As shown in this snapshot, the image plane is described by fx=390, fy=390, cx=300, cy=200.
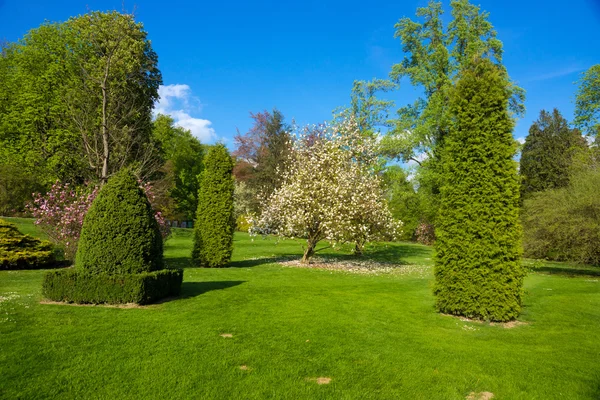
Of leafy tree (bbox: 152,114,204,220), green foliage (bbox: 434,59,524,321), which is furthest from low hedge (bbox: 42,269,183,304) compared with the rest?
leafy tree (bbox: 152,114,204,220)

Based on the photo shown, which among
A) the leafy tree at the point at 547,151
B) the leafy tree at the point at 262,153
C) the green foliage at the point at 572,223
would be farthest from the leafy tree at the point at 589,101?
the leafy tree at the point at 262,153

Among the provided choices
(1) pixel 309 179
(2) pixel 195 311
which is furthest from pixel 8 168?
(2) pixel 195 311

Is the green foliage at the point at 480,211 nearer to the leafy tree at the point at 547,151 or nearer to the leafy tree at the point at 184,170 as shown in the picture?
the leafy tree at the point at 547,151

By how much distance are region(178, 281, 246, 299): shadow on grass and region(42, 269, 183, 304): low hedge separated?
4.96ft

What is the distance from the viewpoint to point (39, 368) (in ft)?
16.7

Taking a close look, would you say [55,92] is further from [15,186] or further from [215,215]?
[215,215]

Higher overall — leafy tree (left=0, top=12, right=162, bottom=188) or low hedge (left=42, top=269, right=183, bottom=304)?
leafy tree (left=0, top=12, right=162, bottom=188)

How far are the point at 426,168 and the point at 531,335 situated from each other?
2196cm

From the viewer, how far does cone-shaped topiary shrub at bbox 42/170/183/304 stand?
28.1ft

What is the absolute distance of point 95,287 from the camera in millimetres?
8547

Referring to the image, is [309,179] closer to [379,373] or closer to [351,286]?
[351,286]

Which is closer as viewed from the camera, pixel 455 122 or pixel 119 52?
pixel 455 122

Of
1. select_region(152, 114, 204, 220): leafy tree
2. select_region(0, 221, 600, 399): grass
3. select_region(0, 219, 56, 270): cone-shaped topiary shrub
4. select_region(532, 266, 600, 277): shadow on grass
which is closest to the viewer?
select_region(0, 221, 600, 399): grass

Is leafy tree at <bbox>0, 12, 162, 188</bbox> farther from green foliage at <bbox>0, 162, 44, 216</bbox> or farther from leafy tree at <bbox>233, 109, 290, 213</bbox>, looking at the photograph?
leafy tree at <bbox>233, 109, 290, 213</bbox>
